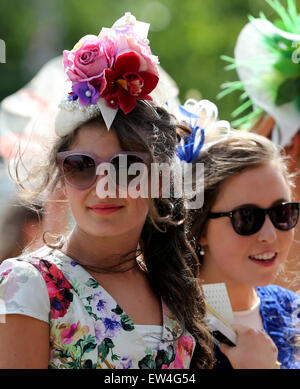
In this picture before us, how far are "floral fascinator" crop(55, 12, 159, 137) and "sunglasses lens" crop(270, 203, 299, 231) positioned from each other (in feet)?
2.40

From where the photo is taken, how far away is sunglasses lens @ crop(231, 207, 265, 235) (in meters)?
2.53

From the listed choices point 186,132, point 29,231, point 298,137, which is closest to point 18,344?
point 186,132

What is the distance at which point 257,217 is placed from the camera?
2.54m

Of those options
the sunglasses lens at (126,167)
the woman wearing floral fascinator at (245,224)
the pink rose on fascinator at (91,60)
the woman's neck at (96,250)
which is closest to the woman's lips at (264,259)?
the woman wearing floral fascinator at (245,224)

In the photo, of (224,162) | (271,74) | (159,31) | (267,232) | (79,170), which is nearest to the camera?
(79,170)

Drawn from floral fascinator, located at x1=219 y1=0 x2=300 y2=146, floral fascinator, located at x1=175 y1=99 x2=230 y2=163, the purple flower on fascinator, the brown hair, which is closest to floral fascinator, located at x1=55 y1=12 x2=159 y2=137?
the purple flower on fascinator

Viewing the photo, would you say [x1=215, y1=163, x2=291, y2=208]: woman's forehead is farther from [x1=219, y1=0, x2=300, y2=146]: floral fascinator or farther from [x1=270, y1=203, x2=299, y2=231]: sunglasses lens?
[x1=219, y1=0, x2=300, y2=146]: floral fascinator

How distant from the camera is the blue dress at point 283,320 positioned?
103 inches

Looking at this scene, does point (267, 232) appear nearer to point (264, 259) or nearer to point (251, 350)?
point (264, 259)

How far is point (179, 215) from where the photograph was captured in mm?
2398

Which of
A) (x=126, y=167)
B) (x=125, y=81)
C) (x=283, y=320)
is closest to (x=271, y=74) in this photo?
(x=283, y=320)

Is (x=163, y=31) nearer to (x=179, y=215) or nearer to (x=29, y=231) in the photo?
(x=29, y=231)

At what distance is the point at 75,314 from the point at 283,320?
104 cm

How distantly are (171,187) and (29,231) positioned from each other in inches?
59.3
